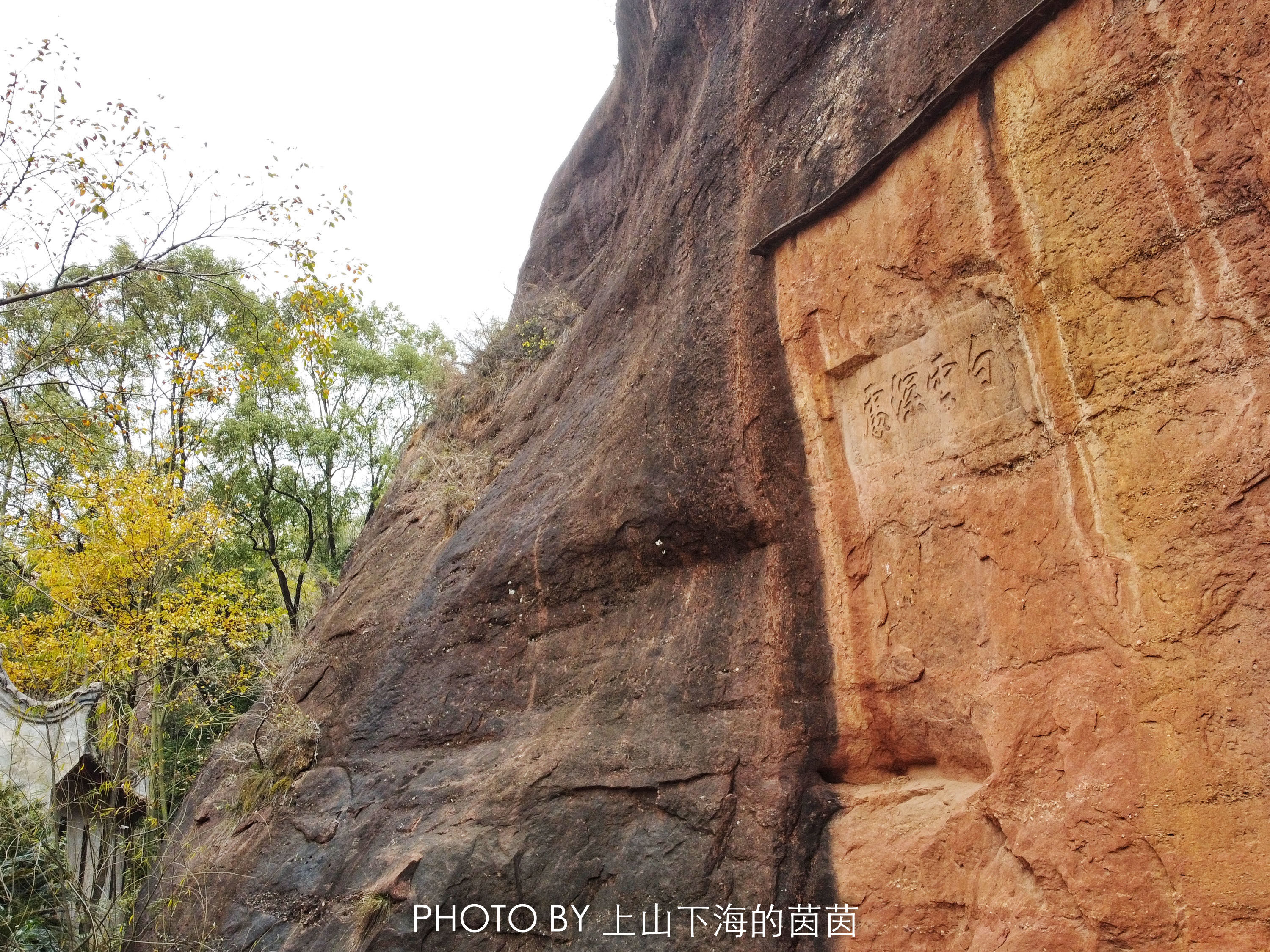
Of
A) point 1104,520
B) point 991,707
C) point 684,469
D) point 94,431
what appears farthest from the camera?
point 94,431

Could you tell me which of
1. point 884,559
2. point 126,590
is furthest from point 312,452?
point 884,559

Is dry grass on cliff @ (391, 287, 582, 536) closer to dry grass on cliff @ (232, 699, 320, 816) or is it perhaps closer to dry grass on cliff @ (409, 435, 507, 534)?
dry grass on cliff @ (409, 435, 507, 534)

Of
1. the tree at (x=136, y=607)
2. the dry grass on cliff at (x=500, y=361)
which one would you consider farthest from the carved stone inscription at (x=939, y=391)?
the tree at (x=136, y=607)

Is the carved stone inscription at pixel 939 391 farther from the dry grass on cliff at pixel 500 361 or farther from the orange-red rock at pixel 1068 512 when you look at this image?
the dry grass on cliff at pixel 500 361

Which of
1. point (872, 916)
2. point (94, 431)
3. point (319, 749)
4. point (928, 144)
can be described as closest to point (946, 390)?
point (928, 144)

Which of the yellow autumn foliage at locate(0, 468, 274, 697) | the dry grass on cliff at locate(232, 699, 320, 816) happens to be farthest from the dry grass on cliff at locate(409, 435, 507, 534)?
the yellow autumn foliage at locate(0, 468, 274, 697)

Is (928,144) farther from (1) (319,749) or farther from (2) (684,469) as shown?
(1) (319,749)

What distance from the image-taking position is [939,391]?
14.1ft

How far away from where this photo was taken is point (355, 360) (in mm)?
20500

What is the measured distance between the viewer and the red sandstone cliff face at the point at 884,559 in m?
3.19

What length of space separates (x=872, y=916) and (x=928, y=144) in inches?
155

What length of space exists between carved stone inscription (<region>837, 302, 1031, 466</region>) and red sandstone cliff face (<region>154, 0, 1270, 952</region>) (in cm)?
2

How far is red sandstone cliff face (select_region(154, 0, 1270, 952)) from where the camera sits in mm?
3188

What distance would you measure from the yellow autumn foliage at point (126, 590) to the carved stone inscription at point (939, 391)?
352 inches
